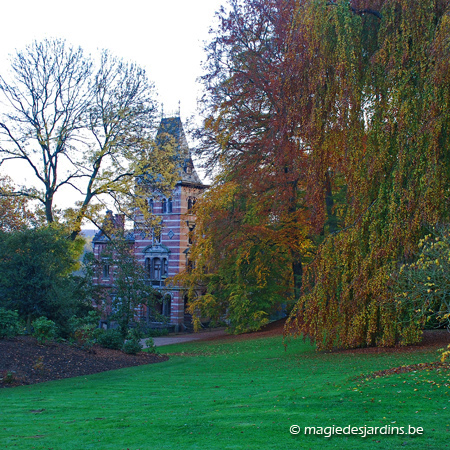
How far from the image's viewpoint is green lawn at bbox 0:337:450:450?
504cm

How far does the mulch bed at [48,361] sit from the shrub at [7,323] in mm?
199

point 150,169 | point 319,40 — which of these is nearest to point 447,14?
point 319,40

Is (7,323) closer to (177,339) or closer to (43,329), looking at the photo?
(43,329)

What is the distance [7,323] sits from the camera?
40.8 feet

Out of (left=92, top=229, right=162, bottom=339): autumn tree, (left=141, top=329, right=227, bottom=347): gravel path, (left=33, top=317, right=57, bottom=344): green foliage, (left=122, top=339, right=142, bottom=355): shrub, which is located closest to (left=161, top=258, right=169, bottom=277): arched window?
(left=141, top=329, right=227, bottom=347): gravel path

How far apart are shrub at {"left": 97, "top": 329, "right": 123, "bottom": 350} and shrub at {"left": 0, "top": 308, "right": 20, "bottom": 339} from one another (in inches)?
128

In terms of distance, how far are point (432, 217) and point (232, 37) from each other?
1440 cm

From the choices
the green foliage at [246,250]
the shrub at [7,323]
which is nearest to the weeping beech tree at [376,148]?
the shrub at [7,323]

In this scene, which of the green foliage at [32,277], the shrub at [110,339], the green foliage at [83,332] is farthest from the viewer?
the shrub at [110,339]

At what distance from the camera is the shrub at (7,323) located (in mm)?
12344

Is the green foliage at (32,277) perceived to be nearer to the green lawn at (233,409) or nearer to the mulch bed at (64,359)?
the mulch bed at (64,359)

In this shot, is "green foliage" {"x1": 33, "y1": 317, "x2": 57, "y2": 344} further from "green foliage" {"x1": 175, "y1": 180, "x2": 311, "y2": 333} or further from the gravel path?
the gravel path

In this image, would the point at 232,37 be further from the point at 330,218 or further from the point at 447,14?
the point at 447,14

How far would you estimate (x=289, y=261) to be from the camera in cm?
2467
